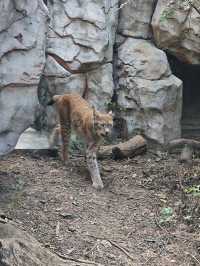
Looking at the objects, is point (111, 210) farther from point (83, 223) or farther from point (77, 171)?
point (77, 171)

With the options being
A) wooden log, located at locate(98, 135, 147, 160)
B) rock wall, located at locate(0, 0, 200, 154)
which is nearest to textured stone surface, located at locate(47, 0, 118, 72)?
rock wall, located at locate(0, 0, 200, 154)

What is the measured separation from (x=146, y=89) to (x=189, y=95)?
2462 millimetres

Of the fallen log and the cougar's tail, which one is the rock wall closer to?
the cougar's tail

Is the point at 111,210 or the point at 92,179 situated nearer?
the point at 111,210

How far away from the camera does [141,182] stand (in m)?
7.74

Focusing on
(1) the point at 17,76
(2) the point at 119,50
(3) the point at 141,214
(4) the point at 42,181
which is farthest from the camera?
(2) the point at 119,50

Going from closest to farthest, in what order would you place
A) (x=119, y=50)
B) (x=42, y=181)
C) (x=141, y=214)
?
(x=141, y=214)
(x=42, y=181)
(x=119, y=50)

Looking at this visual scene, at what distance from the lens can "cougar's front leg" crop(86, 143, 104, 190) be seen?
24.1 feet

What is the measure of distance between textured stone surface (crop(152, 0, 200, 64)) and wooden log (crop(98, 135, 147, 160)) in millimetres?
1802

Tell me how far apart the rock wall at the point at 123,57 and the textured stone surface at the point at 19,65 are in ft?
8.07

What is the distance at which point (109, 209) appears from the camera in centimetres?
671

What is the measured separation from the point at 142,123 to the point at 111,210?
3333 mm

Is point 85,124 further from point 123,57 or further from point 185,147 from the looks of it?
point 123,57

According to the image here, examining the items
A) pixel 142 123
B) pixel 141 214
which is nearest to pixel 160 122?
pixel 142 123
